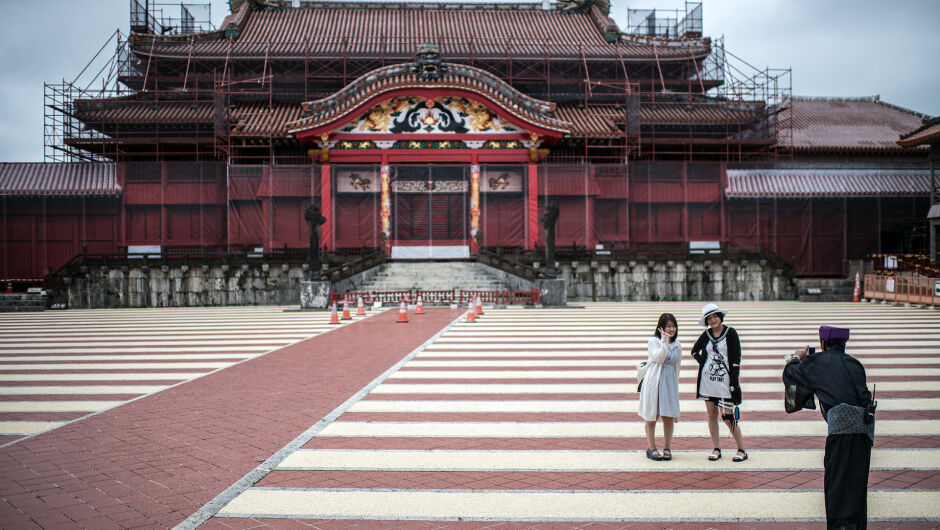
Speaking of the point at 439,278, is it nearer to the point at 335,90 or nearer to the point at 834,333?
the point at 335,90

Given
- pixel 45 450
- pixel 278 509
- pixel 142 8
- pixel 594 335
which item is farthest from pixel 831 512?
pixel 142 8

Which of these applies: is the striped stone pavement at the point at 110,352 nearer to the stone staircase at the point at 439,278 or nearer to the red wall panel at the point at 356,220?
the stone staircase at the point at 439,278

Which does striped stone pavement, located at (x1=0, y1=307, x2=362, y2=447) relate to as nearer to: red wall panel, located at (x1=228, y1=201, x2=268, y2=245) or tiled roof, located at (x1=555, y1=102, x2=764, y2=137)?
red wall panel, located at (x1=228, y1=201, x2=268, y2=245)

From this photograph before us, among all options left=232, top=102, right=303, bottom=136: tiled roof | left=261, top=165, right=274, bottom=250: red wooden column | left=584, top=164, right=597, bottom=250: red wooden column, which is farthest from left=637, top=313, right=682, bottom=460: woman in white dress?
left=261, top=165, right=274, bottom=250: red wooden column

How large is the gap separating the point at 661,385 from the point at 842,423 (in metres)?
1.86

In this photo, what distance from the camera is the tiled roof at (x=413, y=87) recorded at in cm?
2867

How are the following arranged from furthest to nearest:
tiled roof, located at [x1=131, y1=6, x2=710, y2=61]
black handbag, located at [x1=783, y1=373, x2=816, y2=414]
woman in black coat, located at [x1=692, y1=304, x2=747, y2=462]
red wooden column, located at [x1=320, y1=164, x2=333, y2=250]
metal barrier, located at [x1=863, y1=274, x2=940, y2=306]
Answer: tiled roof, located at [x1=131, y1=6, x2=710, y2=61]
red wooden column, located at [x1=320, y1=164, x2=333, y2=250]
metal barrier, located at [x1=863, y1=274, x2=940, y2=306]
woman in black coat, located at [x1=692, y1=304, x2=747, y2=462]
black handbag, located at [x1=783, y1=373, x2=816, y2=414]

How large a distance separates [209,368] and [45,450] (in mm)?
4733

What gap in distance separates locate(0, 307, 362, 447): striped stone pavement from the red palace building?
8.70 metres

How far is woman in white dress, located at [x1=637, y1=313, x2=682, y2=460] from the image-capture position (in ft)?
20.3

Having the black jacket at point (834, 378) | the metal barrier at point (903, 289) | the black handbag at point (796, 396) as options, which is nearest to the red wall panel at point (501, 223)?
the metal barrier at point (903, 289)

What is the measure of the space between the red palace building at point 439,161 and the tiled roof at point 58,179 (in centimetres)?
9

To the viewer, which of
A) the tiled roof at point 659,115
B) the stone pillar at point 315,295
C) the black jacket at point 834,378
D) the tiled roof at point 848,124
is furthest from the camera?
the tiled roof at point 848,124

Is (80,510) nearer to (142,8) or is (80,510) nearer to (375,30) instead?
(375,30)
